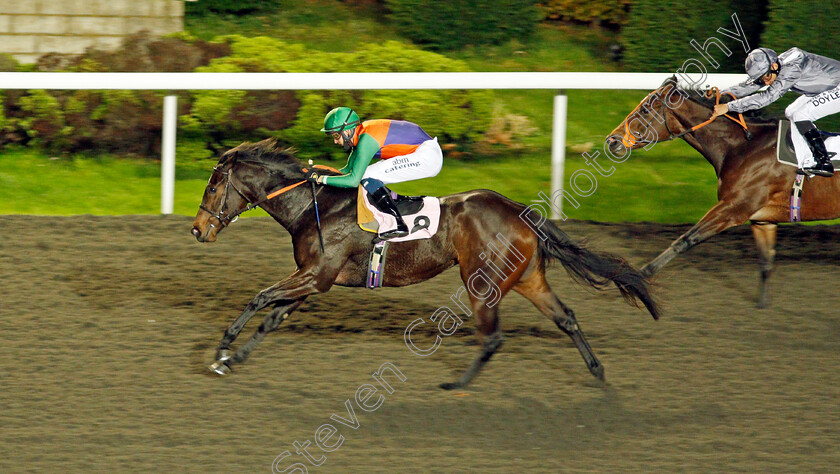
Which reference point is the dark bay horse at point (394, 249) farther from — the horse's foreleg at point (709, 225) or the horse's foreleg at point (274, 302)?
the horse's foreleg at point (709, 225)

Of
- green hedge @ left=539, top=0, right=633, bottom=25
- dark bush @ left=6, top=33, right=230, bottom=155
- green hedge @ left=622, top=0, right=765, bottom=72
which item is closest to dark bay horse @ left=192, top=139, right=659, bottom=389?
dark bush @ left=6, top=33, right=230, bottom=155

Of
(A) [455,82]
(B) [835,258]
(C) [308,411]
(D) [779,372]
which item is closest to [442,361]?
(C) [308,411]

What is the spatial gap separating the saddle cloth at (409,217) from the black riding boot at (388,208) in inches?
0.9

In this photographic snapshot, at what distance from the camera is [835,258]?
7.33m

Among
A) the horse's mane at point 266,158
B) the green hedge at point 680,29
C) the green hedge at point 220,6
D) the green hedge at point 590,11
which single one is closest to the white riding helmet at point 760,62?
the horse's mane at point 266,158

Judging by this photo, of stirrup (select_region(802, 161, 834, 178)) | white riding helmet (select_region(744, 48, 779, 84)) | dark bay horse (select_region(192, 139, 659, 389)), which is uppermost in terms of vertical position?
white riding helmet (select_region(744, 48, 779, 84))

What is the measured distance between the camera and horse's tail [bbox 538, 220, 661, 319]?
16.7 ft

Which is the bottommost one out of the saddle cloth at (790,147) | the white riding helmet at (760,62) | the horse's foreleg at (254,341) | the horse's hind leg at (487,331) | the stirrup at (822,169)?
the horse's foreleg at (254,341)

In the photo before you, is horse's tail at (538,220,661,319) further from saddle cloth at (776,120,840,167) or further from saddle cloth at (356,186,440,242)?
saddle cloth at (776,120,840,167)

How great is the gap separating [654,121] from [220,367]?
125 inches

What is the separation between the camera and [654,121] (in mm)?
6406

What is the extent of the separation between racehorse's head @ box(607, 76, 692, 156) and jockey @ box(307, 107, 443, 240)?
1717 millimetres

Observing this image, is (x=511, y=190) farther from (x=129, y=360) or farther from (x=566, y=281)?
(x=129, y=360)

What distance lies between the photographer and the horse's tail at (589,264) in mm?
5098
